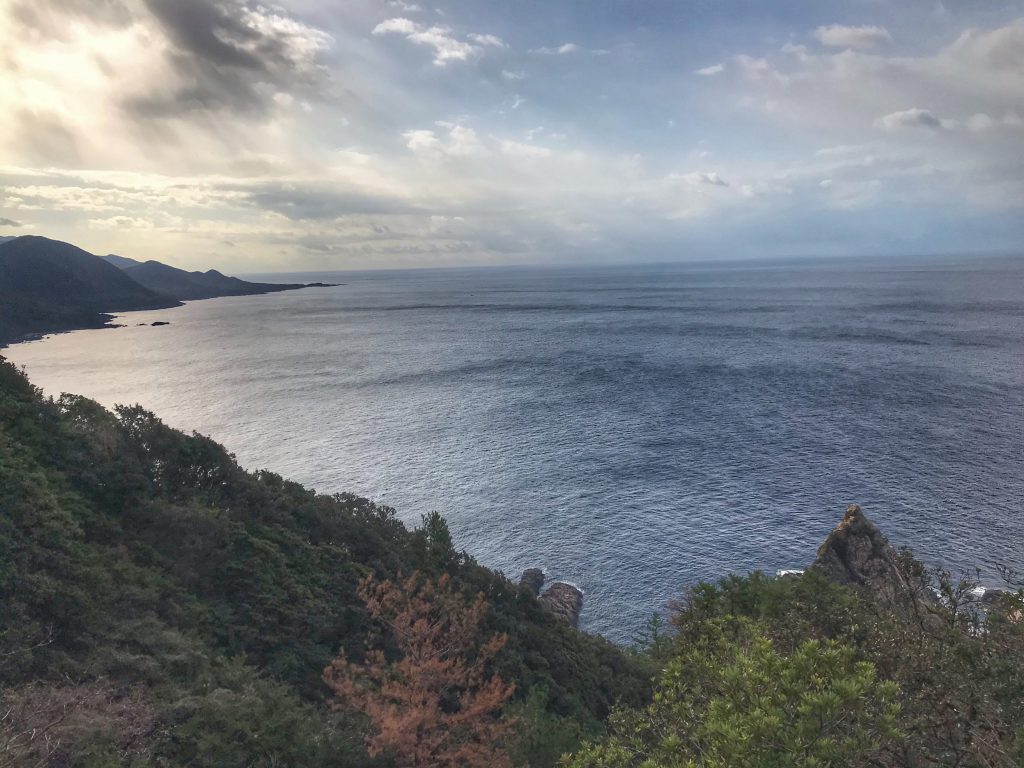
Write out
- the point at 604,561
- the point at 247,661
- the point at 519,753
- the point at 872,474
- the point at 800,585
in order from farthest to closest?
the point at 872,474 → the point at 604,561 → the point at 800,585 → the point at 247,661 → the point at 519,753

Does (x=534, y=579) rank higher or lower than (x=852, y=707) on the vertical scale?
lower

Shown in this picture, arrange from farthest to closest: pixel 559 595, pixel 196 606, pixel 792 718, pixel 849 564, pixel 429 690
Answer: pixel 559 595, pixel 849 564, pixel 196 606, pixel 429 690, pixel 792 718

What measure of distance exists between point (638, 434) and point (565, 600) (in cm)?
3948

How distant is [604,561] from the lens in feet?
184

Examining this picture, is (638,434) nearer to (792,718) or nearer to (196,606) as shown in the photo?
(196,606)

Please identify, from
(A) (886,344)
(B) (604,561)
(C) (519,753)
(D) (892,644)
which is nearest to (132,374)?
(B) (604,561)

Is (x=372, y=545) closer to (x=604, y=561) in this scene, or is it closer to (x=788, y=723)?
(x=604, y=561)

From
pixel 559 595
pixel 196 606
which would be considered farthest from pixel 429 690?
pixel 559 595

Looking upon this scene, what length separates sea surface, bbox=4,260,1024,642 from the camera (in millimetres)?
56781

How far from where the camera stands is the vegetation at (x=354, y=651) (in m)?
11.8

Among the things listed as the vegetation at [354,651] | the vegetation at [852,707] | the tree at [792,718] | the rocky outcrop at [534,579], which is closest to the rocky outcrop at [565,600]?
the rocky outcrop at [534,579]

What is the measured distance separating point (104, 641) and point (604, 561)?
4276 cm

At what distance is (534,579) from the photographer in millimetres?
52969

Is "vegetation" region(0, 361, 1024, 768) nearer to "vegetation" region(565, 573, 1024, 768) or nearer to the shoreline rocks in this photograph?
"vegetation" region(565, 573, 1024, 768)
